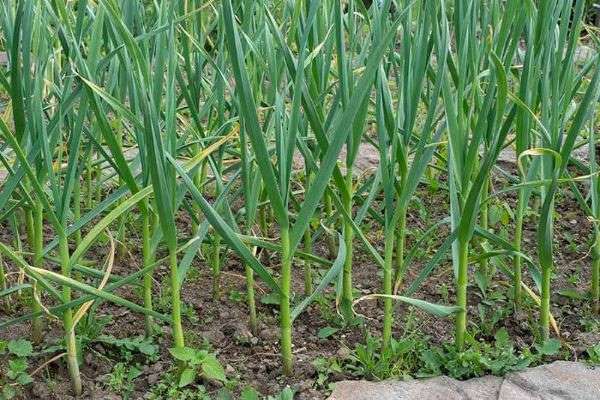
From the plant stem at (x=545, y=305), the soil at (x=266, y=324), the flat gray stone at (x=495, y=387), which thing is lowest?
the soil at (x=266, y=324)

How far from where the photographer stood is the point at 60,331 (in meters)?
Answer: 1.98

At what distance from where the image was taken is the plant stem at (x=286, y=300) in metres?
1.69

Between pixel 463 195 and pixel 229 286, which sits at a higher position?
pixel 463 195

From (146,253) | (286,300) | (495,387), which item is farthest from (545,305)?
(146,253)

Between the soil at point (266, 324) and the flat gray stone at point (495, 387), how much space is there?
0.08 meters

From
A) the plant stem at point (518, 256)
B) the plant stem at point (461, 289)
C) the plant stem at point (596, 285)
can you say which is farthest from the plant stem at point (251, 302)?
the plant stem at point (596, 285)

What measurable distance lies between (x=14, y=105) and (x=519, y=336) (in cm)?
121

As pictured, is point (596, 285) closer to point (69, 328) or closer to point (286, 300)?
point (286, 300)

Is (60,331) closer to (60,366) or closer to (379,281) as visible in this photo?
(60,366)

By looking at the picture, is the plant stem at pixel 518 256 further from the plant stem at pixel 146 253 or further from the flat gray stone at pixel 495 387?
the plant stem at pixel 146 253

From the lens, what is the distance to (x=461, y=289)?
186 cm

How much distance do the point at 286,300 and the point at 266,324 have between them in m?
0.38

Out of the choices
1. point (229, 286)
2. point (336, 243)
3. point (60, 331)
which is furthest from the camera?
point (336, 243)

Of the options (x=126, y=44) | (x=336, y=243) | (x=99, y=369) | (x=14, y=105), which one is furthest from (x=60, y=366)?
(x=336, y=243)
